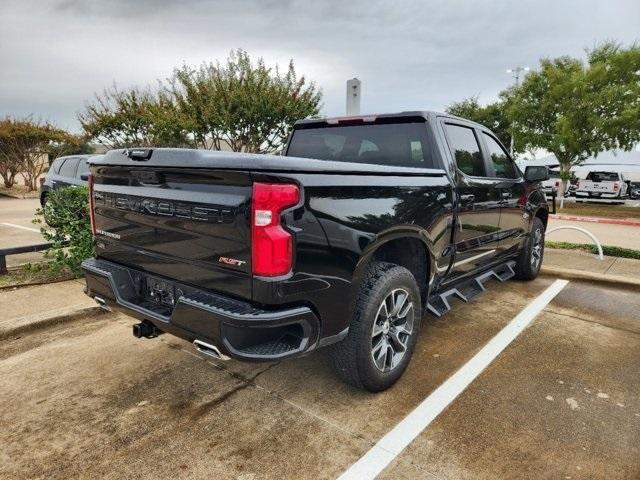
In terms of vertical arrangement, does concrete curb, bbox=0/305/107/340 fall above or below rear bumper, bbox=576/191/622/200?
below

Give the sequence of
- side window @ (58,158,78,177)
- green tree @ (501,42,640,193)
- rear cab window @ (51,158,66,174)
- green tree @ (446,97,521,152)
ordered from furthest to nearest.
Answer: green tree @ (446,97,521,152) < green tree @ (501,42,640,193) < rear cab window @ (51,158,66,174) < side window @ (58,158,78,177)

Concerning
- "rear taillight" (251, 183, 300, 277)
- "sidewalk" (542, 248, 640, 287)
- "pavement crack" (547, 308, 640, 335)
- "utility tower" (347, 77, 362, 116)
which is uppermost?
"utility tower" (347, 77, 362, 116)

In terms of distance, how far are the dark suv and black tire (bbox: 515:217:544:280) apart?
7.65 m

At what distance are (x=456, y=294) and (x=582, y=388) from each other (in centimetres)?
120

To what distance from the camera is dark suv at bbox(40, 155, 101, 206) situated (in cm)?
899

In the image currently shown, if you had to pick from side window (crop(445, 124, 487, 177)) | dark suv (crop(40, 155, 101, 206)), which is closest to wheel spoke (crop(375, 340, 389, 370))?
side window (crop(445, 124, 487, 177))

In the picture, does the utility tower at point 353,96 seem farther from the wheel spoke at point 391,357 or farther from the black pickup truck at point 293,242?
the wheel spoke at point 391,357

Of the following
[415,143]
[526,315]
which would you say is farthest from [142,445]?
[526,315]

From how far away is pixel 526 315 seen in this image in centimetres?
446

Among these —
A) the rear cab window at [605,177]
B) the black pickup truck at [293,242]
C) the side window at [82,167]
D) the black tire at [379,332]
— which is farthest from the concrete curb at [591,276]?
the rear cab window at [605,177]

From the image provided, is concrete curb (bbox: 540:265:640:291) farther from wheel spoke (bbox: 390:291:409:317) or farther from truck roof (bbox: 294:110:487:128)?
wheel spoke (bbox: 390:291:409:317)

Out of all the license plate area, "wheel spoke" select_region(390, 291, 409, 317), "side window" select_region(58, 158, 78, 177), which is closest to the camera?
the license plate area

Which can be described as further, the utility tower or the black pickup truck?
the utility tower

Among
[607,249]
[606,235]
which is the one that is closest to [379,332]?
[607,249]
